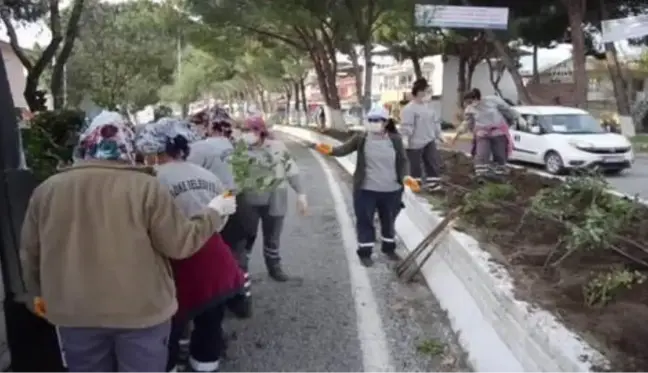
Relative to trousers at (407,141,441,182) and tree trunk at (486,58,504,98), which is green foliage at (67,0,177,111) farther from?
tree trunk at (486,58,504,98)

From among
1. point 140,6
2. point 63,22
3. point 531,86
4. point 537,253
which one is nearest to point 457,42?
point 531,86

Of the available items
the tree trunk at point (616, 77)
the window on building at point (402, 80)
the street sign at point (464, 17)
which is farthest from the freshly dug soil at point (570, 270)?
the window on building at point (402, 80)

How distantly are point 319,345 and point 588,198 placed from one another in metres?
3.31

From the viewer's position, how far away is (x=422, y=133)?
1115cm

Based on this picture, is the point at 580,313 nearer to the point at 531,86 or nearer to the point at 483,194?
the point at 483,194

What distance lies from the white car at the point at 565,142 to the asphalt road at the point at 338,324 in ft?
38.4

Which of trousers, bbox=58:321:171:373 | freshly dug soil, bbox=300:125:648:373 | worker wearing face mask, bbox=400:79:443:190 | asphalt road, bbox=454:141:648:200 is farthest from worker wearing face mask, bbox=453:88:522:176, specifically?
trousers, bbox=58:321:171:373

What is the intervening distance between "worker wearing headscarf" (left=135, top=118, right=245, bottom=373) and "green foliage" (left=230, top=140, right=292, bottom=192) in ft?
5.28

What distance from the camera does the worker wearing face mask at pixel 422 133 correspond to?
10.9 metres

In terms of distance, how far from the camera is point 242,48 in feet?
141

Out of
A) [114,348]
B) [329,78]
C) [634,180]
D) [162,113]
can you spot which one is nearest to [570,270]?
[114,348]

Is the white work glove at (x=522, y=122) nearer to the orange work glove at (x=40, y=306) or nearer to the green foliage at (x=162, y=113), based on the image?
the green foliage at (x=162, y=113)

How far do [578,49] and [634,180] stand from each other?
995cm

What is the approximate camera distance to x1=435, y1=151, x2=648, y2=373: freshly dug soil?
3.95 metres
